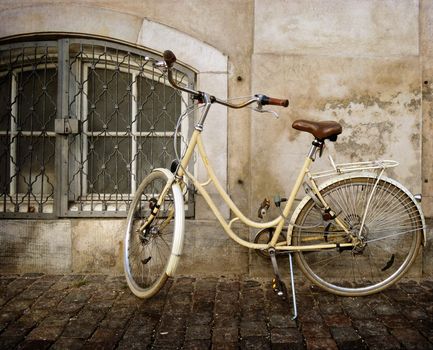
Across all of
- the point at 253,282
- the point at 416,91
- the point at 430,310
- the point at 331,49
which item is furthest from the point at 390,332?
the point at 331,49

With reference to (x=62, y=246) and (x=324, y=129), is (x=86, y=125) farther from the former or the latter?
(x=324, y=129)

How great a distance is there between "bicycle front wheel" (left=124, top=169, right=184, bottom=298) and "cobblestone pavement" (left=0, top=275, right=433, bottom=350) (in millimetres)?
175

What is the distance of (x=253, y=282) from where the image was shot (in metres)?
3.70

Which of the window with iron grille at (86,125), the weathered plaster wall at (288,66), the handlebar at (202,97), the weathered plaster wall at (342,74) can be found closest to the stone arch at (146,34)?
the weathered plaster wall at (288,66)

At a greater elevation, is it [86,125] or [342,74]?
[342,74]

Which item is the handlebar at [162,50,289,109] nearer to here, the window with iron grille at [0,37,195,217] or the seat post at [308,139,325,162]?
the seat post at [308,139,325,162]

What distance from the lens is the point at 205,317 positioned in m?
2.96

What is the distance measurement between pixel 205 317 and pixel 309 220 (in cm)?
128

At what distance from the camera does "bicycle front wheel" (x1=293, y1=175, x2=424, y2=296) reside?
3.28 metres

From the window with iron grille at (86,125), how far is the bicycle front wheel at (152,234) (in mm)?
391

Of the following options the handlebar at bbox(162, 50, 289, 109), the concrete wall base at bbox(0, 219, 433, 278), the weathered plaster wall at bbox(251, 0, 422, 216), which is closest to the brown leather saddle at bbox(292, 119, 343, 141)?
the handlebar at bbox(162, 50, 289, 109)

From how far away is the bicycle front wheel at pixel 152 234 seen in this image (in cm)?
301

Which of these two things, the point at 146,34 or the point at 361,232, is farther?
the point at 146,34

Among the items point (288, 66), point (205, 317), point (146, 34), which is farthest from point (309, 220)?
point (146, 34)
